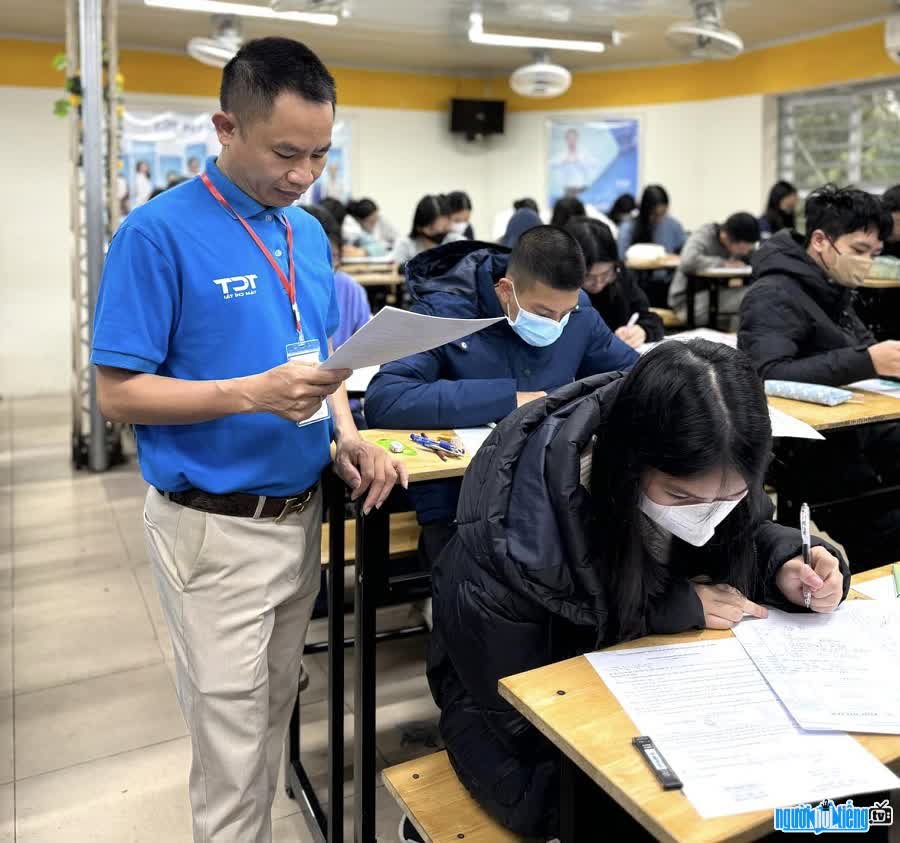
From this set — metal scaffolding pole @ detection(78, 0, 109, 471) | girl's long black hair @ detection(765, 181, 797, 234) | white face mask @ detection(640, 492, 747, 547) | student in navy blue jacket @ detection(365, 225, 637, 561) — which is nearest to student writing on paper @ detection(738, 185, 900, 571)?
student in navy blue jacket @ detection(365, 225, 637, 561)

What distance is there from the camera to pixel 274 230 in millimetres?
1509

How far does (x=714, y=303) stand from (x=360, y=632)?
→ 201 inches

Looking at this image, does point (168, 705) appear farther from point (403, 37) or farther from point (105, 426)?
point (403, 37)

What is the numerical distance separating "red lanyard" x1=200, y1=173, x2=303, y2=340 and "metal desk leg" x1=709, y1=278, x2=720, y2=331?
517cm

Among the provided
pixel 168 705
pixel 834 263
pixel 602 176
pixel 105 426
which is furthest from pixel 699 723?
pixel 602 176

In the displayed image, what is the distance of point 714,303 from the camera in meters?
6.26

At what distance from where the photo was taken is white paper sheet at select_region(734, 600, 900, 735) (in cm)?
107

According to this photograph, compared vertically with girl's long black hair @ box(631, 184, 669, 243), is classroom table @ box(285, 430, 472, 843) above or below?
below

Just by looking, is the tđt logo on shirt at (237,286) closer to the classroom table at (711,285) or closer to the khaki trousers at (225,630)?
the khaki trousers at (225,630)

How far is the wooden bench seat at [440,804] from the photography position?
133 centimetres

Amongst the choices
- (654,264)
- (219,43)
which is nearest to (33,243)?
(219,43)

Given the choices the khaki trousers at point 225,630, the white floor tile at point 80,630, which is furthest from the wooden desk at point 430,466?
the white floor tile at point 80,630

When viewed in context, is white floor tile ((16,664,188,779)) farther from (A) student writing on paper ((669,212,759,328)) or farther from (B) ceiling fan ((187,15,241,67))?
(B) ceiling fan ((187,15,241,67))

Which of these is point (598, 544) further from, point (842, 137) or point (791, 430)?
point (842, 137)
